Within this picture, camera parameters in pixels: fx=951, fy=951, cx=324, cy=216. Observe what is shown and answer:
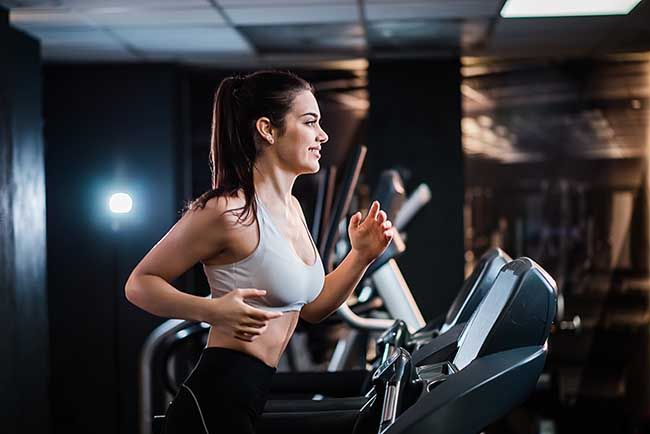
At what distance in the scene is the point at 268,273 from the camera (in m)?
1.64

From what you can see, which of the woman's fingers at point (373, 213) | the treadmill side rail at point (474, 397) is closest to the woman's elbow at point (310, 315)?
the woman's fingers at point (373, 213)

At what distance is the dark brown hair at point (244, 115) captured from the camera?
1.76 metres

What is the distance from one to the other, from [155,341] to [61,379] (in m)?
2.62

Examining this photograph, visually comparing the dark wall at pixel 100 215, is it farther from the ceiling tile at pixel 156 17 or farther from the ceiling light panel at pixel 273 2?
the ceiling light panel at pixel 273 2

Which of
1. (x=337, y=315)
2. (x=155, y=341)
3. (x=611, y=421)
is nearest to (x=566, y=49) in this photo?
(x=611, y=421)

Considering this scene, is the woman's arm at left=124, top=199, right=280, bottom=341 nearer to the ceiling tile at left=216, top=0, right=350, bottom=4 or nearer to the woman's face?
the woman's face

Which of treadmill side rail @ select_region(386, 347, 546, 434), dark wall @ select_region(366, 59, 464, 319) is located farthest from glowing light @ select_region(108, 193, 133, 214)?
treadmill side rail @ select_region(386, 347, 546, 434)

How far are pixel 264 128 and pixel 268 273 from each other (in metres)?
0.29

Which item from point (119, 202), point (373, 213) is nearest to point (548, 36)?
point (119, 202)

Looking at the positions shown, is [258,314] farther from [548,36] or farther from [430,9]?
[548,36]

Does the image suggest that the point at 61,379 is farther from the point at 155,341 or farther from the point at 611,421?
the point at 611,421

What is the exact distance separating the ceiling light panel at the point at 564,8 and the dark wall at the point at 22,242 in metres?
2.30

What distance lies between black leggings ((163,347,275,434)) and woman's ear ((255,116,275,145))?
0.40m

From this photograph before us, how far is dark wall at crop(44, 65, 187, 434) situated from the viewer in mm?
5898
